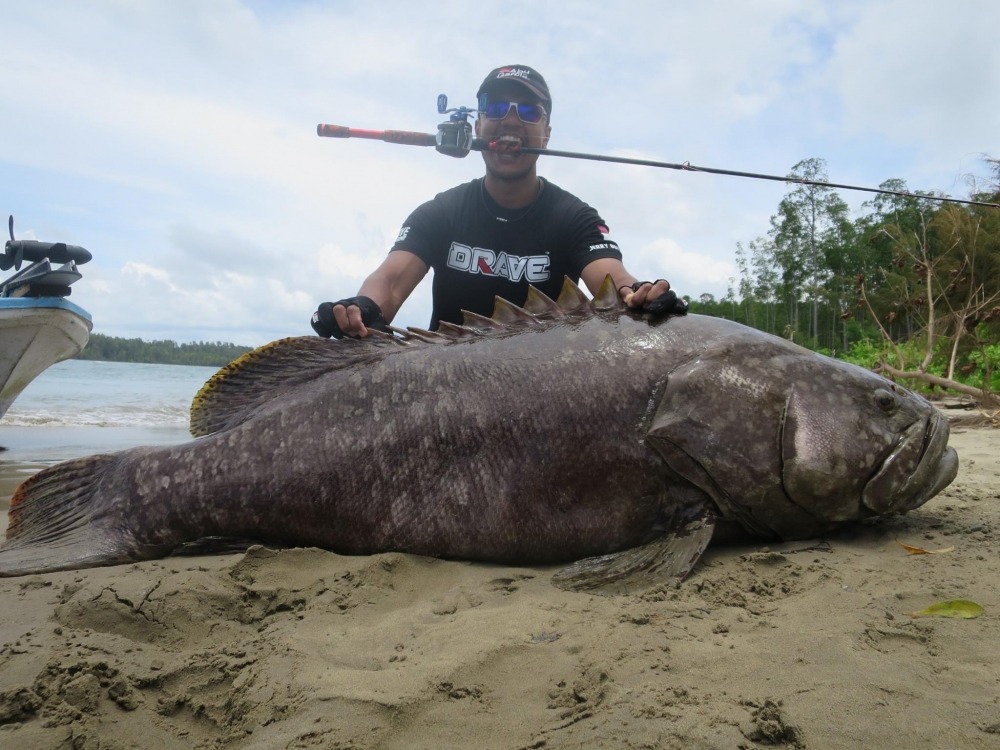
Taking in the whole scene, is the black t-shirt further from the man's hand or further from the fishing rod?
the man's hand

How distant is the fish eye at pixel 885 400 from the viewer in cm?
301

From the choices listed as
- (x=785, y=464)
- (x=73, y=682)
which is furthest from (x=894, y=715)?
(x=73, y=682)

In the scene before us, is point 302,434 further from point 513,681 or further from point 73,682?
point 513,681

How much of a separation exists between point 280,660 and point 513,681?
718 millimetres

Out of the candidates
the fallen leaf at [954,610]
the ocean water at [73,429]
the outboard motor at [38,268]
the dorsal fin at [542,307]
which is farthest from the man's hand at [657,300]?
the outboard motor at [38,268]

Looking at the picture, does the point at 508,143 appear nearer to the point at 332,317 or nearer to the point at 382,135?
the point at 382,135

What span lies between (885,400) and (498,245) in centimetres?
331

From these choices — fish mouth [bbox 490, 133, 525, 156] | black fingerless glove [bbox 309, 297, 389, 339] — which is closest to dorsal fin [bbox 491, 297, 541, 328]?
black fingerless glove [bbox 309, 297, 389, 339]

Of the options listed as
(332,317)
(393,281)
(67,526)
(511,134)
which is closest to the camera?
(67,526)

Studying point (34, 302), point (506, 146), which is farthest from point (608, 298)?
point (34, 302)

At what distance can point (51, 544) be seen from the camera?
318 centimetres

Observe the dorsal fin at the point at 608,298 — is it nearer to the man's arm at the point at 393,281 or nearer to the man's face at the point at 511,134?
the man's arm at the point at 393,281

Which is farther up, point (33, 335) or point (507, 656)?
point (33, 335)

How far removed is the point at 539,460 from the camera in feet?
10.1
